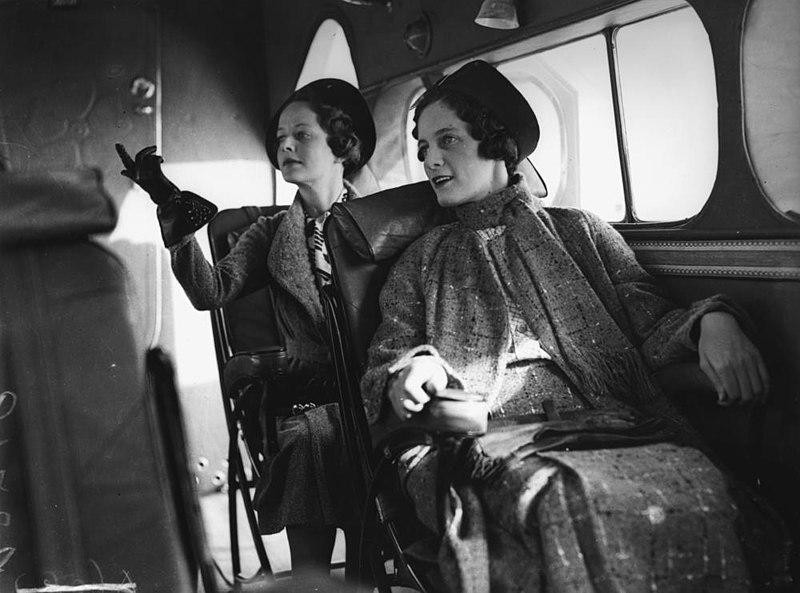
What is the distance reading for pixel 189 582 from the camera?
222 centimetres

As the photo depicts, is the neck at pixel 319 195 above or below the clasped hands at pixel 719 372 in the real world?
above

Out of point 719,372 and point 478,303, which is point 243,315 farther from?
point 719,372

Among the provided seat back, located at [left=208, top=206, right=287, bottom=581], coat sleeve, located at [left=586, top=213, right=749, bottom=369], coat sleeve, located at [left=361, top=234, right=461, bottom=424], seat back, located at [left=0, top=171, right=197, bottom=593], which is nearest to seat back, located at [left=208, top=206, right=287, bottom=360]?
seat back, located at [left=208, top=206, right=287, bottom=581]

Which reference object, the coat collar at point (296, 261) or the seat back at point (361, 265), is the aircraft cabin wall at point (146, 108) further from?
the seat back at point (361, 265)

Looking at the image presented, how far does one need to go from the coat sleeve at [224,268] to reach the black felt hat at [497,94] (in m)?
0.69

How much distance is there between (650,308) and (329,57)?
108cm

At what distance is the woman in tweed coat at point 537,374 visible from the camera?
4.49ft

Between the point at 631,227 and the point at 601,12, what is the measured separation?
0.49 metres

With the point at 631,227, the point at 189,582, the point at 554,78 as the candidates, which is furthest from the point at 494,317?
the point at 189,582

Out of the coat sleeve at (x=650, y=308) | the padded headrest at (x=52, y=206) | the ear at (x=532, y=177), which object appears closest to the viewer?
the coat sleeve at (x=650, y=308)

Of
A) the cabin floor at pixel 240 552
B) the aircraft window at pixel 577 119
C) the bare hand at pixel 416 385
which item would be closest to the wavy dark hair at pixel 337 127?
the aircraft window at pixel 577 119

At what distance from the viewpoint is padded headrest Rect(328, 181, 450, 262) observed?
1.95 metres

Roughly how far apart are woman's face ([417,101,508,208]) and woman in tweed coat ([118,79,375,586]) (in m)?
0.39

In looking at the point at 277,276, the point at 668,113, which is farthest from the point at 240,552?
the point at 668,113
